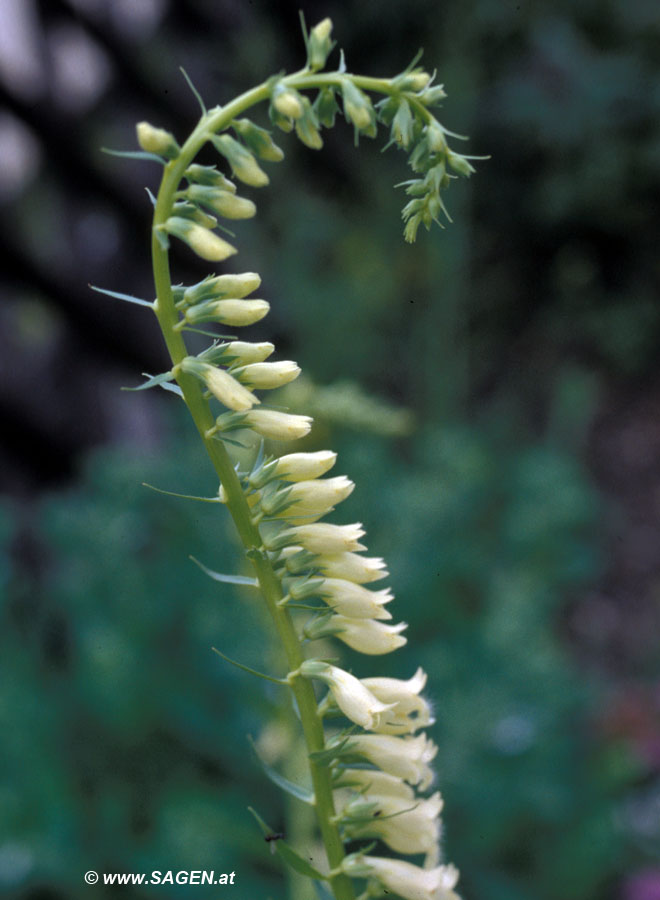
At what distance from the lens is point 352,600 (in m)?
0.93

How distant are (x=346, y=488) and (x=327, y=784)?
29cm

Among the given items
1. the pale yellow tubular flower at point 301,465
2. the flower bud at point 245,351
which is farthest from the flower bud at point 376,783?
the flower bud at point 245,351

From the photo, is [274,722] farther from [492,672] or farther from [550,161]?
[550,161]

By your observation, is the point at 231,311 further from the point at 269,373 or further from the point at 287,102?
the point at 287,102

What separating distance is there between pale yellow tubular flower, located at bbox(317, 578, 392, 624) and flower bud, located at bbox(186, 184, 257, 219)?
0.38 meters

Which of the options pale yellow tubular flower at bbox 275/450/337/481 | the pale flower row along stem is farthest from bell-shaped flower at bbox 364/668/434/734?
pale yellow tubular flower at bbox 275/450/337/481

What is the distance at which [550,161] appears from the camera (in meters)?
5.94

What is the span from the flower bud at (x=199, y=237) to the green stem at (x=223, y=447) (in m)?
0.01

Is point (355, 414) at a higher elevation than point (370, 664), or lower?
higher

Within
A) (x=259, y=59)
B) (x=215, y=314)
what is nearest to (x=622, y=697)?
(x=215, y=314)

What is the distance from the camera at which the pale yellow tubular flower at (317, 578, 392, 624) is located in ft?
3.05

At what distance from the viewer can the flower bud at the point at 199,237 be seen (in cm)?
78

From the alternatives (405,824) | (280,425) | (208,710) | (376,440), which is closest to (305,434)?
(280,425)

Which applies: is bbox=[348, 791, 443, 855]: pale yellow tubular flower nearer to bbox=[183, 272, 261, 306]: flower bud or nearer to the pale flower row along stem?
the pale flower row along stem
